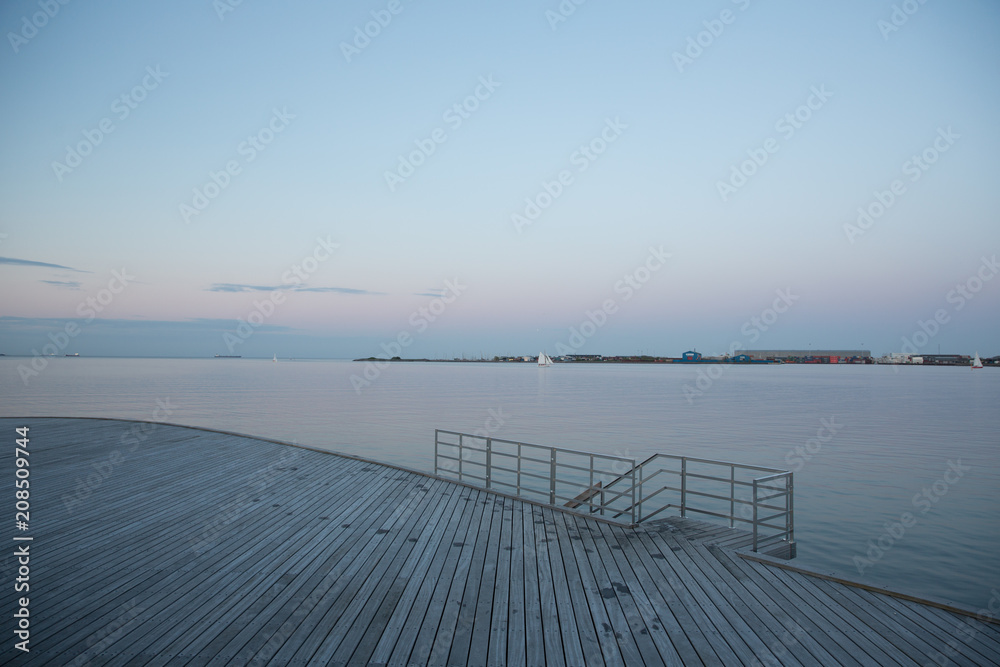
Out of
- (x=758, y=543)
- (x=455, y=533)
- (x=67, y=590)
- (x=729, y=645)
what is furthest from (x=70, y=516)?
(x=758, y=543)

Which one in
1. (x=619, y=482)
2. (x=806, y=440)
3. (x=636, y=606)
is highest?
(x=636, y=606)

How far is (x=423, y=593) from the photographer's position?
4.64 m

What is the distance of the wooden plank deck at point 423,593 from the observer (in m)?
3.72

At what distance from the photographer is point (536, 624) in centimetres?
413

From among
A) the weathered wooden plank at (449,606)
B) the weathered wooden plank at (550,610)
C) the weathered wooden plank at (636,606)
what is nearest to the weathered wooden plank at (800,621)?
the weathered wooden plank at (636,606)

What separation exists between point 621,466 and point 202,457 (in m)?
11.2

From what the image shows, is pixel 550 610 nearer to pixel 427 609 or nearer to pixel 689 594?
pixel 427 609

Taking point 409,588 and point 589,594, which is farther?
point 409,588

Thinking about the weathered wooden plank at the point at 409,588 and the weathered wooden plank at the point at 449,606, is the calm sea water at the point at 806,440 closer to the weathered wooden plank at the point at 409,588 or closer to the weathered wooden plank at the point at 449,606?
the weathered wooden plank at the point at 449,606

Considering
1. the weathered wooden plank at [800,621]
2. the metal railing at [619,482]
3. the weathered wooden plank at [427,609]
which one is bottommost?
the metal railing at [619,482]

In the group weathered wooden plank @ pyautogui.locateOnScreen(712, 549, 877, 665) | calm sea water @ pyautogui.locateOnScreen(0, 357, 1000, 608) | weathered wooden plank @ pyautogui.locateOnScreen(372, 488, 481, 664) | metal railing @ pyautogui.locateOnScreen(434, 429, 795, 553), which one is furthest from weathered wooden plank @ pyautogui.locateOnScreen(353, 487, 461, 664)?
calm sea water @ pyautogui.locateOnScreen(0, 357, 1000, 608)

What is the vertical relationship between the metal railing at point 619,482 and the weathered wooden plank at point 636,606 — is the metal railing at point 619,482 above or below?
below

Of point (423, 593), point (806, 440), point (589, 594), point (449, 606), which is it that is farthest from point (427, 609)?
point (806, 440)

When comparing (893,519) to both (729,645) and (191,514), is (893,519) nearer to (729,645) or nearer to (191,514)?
(729,645)
